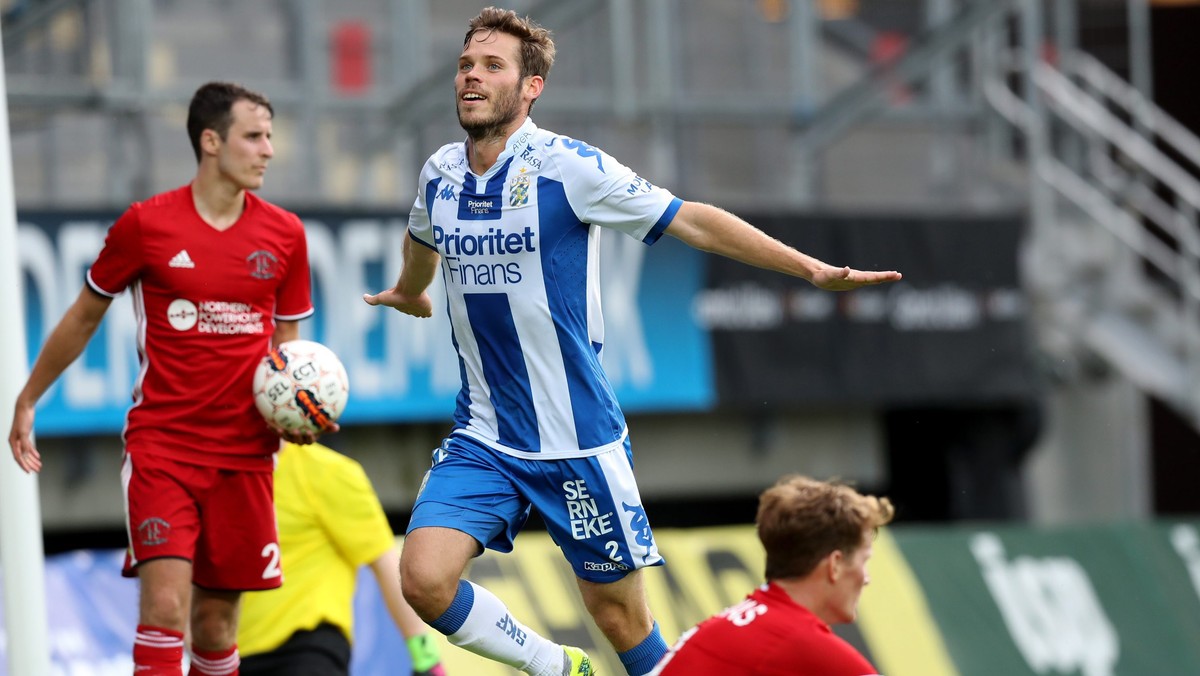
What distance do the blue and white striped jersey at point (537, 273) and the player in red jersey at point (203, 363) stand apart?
101 centimetres

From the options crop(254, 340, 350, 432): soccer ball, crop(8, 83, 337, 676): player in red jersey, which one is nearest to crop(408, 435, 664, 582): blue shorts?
crop(254, 340, 350, 432): soccer ball

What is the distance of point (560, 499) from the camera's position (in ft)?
20.7

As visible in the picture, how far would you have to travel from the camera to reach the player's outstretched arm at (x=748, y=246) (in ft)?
18.9

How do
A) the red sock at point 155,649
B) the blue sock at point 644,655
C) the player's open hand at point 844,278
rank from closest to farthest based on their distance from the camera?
the player's open hand at point 844,278
the blue sock at point 644,655
the red sock at point 155,649

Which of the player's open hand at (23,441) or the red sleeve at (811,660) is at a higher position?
the player's open hand at (23,441)

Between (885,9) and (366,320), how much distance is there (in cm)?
597

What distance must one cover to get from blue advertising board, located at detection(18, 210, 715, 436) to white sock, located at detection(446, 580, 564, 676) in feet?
18.0

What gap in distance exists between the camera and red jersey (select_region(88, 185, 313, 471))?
272 inches

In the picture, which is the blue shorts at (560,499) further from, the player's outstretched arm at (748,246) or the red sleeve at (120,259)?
the red sleeve at (120,259)

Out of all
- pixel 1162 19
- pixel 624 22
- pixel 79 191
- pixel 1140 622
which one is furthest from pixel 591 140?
pixel 1162 19

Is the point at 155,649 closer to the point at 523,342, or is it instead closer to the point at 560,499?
the point at 560,499

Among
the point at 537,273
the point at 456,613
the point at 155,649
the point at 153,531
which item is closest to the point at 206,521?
the point at 153,531

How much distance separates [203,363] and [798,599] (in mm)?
2653

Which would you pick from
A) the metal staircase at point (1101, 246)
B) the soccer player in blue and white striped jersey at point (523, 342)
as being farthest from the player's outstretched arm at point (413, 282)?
the metal staircase at point (1101, 246)
